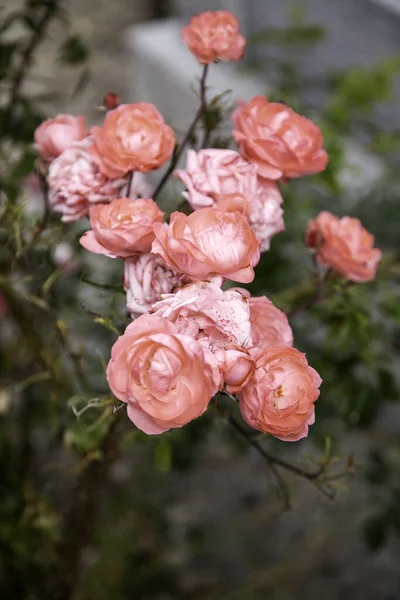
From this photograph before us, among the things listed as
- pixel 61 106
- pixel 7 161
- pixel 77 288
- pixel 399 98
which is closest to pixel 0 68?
pixel 7 161

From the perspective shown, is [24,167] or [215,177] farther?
[24,167]

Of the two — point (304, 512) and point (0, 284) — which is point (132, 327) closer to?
point (0, 284)

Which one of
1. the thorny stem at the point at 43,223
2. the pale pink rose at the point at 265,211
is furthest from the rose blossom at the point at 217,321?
the thorny stem at the point at 43,223

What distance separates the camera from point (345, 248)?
1.87 feet

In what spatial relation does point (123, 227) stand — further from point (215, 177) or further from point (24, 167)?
point (24, 167)

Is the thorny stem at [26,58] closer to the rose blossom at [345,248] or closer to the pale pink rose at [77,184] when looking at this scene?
the pale pink rose at [77,184]

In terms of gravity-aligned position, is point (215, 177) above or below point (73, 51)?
above

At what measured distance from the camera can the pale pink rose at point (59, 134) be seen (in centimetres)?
55

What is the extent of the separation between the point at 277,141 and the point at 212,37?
0.38 feet

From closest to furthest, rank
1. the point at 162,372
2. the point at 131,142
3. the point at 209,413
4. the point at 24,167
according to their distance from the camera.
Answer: the point at 162,372
the point at 131,142
the point at 209,413
the point at 24,167

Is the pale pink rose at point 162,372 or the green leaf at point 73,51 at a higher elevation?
the pale pink rose at point 162,372

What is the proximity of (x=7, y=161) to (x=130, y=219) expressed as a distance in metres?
0.49

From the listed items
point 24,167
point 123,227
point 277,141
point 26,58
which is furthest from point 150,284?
point 26,58

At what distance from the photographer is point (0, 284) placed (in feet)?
2.35
